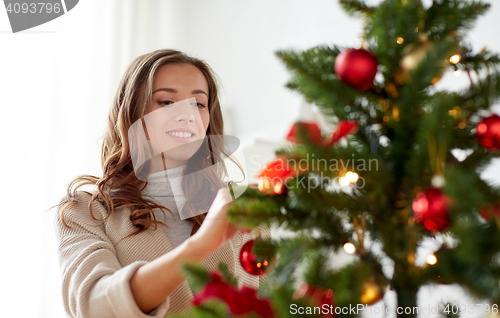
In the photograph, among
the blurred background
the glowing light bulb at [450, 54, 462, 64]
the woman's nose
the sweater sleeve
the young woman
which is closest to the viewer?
the glowing light bulb at [450, 54, 462, 64]

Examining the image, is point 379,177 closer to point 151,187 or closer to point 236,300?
point 236,300

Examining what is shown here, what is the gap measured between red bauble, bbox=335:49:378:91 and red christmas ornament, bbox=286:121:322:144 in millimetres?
52

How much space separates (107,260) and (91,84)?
4.27 ft

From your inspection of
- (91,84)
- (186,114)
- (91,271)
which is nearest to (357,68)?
(91,271)

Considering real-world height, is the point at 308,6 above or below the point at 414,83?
above

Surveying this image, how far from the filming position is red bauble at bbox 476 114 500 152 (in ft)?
1.27

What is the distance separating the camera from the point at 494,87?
14.3 inches

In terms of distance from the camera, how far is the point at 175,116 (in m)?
0.97

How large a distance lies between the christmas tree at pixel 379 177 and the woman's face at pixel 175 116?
58 centimetres

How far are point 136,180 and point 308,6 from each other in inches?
45.3

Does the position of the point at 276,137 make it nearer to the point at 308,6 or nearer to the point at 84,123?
the point at 308,6

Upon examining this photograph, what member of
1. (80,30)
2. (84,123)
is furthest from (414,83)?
(80,30)

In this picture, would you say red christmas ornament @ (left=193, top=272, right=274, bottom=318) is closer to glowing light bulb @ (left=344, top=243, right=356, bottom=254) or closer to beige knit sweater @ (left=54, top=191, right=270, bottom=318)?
glowing light bulb @ (left=344, top=243, right=356, bottom=254)

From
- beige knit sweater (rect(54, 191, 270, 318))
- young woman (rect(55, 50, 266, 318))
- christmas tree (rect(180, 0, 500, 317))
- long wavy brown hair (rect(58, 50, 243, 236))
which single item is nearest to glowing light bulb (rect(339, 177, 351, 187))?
christmas tree (rect(180, 0, 500, 317))
